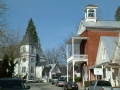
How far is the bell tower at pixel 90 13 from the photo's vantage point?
48.7 meters

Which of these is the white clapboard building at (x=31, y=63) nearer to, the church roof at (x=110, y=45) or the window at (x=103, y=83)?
the church roof at (x=110, y=45)

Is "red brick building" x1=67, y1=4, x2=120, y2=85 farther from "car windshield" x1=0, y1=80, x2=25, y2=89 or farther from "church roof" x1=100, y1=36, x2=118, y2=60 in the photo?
"car windshield" x1=0, y1=80, x2=25, y2=89

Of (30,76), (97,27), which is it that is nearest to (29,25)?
(30,76)

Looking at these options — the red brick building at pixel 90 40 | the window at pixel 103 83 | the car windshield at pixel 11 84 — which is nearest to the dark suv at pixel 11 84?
the car windshield at pixel 11 84

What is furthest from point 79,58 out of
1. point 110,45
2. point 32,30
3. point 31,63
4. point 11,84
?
point 32,30

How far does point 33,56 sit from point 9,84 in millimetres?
71610

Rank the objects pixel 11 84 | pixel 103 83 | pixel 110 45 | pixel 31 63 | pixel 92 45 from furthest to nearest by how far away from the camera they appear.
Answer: pixel 31 63 < pixel 92 45 < pixel 110 45 < pixel 103 83 < pixel 11 84

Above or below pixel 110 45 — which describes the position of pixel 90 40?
above

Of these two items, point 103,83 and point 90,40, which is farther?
point 90,40

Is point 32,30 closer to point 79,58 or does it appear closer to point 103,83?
point 79,58

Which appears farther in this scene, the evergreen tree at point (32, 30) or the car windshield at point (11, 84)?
the evergreen tree at point (32, 30)

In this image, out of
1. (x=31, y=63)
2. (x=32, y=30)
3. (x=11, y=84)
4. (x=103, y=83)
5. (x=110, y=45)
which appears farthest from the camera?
(x=32, y=30)

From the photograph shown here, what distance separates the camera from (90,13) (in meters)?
49.5

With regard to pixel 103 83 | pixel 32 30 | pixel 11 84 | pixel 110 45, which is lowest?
pixel 103 83
